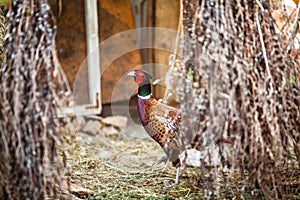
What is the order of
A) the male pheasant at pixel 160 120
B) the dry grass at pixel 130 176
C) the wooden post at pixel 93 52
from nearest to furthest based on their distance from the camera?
1. the dry grass at pixel 130 176
2. the male pheasant at pixel 160 120
3. the wooden post at pixel 93 52

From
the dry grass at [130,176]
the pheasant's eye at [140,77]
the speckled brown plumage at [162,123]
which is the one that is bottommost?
the dry grass at [130,176]

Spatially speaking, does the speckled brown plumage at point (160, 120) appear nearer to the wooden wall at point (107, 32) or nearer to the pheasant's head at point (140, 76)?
the pheasant's head at point (140, 76)

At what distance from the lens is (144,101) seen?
9.77 ft

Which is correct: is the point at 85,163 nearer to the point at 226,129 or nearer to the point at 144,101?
the point at 144,101

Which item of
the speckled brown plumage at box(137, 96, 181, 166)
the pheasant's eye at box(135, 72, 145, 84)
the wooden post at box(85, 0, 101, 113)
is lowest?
the speckled brown plumage at box(137, 96, 181, 166)

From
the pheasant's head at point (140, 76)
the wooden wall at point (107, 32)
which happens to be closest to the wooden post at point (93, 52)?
the wooden wall at point (107, 32)

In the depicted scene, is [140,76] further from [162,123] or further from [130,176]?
[130,176]

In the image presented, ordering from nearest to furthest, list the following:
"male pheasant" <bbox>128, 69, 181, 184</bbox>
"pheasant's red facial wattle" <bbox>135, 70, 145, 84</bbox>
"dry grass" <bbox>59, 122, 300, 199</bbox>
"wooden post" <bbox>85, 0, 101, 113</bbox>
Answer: "dry grass" <bbox>59, 122, 300, 199</bbox>, "male pheasant" <bbox>128, 69, 181, 184</bbox>, "pheasant's red facial wattle" <bbox>135, 70, 145, 84</bbox>, "wooden post" <bbox>85, 0, 101, 113</bbox>

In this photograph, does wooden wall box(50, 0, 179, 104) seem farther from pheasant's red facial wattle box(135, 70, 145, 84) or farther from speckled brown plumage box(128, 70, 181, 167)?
speckled brown plumage box(128, 70, 181, 167)

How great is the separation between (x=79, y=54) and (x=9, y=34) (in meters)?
2.33

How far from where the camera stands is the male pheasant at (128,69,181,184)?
109 inches

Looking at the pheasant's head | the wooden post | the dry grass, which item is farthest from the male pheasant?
the wooden post

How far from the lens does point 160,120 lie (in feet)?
9.29

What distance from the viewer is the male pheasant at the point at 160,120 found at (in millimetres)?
2775
